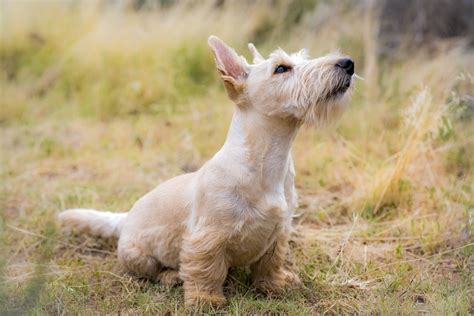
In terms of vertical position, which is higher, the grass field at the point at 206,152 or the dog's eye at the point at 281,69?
the dog's eye at the point at 281,69

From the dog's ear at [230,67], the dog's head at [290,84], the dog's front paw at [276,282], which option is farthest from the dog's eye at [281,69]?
the dog's front paw at [276,282]

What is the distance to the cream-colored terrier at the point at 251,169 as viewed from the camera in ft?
11.4

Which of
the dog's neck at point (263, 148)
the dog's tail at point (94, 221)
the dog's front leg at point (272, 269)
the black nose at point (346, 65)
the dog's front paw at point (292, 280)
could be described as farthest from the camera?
the dog's tail at point (94, 221)

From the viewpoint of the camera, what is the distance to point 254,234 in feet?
11.7

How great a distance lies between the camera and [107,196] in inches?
223

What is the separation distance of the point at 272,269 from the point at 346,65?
1.39m

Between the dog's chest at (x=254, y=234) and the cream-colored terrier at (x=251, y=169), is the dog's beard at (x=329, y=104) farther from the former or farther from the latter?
the dog's chest at (x=254, y=234)

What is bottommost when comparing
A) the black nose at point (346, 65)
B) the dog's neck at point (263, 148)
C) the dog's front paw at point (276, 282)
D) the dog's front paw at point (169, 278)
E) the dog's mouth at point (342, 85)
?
the dog's front paw at point (169, 278)

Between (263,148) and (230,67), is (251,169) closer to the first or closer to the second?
(263,148)

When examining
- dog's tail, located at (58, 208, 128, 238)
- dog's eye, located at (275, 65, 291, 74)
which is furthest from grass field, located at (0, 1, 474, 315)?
dog's eye, located at (275, 65, 291, 74)

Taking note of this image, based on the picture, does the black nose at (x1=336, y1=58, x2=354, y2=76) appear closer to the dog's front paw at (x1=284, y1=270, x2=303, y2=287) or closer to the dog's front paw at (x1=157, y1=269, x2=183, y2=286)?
the dog's front paw at (x1=284, y1=270, x2=303, y2=287)

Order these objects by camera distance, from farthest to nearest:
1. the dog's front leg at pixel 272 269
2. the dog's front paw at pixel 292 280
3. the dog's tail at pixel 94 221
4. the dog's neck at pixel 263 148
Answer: the dog's tail at pixel 94 221, the dog's front paw at pixel 292 280, the dog's front leg at pixel 272 269, the dog's neck at pixel 263 148

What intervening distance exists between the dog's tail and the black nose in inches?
81.6

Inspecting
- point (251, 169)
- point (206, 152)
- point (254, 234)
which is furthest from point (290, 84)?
point (206, 152)
